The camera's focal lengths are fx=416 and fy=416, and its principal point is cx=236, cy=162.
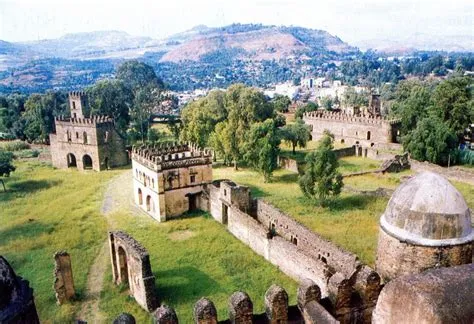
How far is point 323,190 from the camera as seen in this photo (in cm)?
2902

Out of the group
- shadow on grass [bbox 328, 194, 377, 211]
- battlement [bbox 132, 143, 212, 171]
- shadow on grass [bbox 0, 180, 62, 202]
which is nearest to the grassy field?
shadow on grass [bbox 0, 180, 62, 202]

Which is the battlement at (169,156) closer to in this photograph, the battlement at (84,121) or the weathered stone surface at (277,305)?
the battlement at (84,121)

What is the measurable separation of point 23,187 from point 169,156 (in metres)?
16.8

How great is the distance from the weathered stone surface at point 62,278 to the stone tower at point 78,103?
3715 centimetres

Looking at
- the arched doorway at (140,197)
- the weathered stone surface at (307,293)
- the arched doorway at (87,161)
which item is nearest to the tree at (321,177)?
the arched doorway at (140,197)

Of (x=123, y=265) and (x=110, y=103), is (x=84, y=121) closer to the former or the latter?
(x=110, y=103)

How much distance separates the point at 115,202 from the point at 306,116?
31.4 m

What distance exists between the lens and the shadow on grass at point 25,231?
87.3 ft

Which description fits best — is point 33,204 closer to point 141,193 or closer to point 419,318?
point 141,193

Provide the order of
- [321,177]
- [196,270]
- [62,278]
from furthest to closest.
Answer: [321,177] < [196,270] < [62,278]

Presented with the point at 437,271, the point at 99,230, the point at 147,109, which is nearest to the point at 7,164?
the point at 99,230

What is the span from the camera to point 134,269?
19.2m

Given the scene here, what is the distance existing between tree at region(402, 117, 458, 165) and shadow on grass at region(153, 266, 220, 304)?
27.8 meters

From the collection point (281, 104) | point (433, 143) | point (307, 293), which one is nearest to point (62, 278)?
point (307, 293)
